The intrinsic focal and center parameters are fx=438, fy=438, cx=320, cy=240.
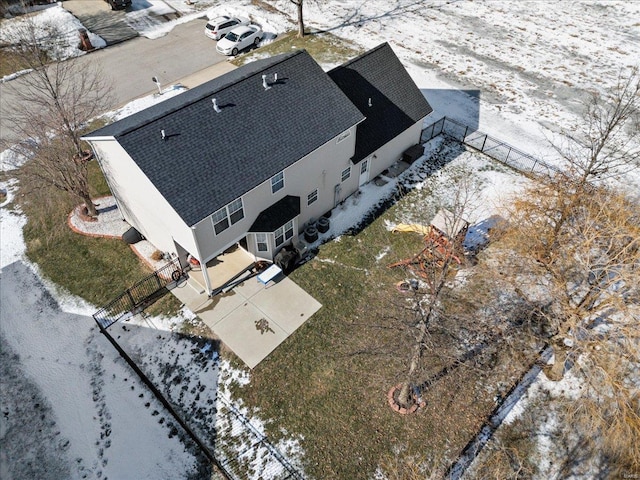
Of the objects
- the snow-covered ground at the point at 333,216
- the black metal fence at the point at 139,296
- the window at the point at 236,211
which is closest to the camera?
the snow-covered ground at the point at 333,216

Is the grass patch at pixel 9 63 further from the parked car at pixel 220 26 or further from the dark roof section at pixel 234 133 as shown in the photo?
the dark roof section at pixel 234 133

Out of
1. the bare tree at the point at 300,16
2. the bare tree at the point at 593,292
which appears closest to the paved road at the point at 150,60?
the bare tree at the point at 300,16

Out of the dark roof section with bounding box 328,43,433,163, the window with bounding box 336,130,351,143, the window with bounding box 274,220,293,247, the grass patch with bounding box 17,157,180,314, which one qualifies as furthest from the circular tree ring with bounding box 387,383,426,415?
the dark roof section with bounding box 328,43,433,163

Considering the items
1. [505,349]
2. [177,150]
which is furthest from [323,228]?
[505,349]

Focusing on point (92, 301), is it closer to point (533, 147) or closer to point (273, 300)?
point (273, 300)

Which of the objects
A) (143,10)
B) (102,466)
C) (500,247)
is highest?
(143,10)

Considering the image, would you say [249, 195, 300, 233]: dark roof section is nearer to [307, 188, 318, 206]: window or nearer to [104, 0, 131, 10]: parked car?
[307, 188, 318, 206]: window

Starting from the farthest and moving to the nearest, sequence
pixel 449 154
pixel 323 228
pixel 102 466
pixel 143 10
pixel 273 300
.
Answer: pixel 143 10
pixel 449 154
pixel 323 228
pixel 273 300
pixel 102 466
